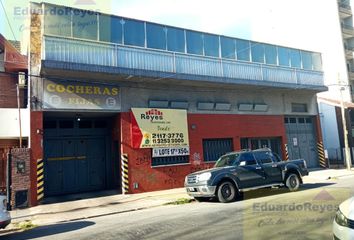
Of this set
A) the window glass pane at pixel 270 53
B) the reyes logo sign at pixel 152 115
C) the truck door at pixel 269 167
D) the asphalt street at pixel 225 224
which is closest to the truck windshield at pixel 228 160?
the truck door at pixel 269 167

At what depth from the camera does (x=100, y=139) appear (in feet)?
61.2

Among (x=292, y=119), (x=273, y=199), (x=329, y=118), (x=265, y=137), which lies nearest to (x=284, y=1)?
(x=329, y=118)

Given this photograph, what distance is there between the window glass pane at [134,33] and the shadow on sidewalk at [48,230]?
983cm

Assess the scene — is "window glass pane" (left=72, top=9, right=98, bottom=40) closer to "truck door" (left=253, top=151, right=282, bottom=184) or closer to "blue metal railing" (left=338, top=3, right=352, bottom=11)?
"truck door" (left=253, top=151, right=282, bottom=184)

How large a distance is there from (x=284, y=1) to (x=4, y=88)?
95.5 feet

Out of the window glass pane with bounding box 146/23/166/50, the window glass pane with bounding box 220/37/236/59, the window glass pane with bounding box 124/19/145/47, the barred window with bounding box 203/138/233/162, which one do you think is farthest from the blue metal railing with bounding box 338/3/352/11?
the window glass pane with bounding box 124/19/145/47

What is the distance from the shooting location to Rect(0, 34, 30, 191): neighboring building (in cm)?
1593

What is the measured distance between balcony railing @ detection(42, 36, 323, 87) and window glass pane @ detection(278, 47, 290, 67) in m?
0.56

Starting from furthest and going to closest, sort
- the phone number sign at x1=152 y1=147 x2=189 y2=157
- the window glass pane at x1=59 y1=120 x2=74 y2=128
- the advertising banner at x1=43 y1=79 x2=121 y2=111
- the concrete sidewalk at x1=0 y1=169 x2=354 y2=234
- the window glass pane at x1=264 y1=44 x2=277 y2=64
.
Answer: the window glass pane at x1=264 y1=44 x2=277 y2=64
the phone number sign at x1=152 y1=147 x2=189 y2=157
the window glass pane at x1=59 y1=120 x2=74 y2=128
the advertising banner at x1=43 y1=79 x2=121 y2=111
the concrete sidewalk at x1=0 y1=169 x2=354 y2=234

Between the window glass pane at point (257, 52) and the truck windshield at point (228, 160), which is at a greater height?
the window glass pane at point (257, 52)

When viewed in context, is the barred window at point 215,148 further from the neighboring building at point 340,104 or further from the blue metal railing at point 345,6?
the blue metal railing at point 345,6

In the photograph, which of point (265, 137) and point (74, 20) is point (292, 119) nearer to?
point (265, 137)

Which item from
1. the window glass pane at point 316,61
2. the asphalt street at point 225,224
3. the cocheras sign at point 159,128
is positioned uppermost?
the window glass pane at point 316,61

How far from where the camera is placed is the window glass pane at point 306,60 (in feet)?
80.0
